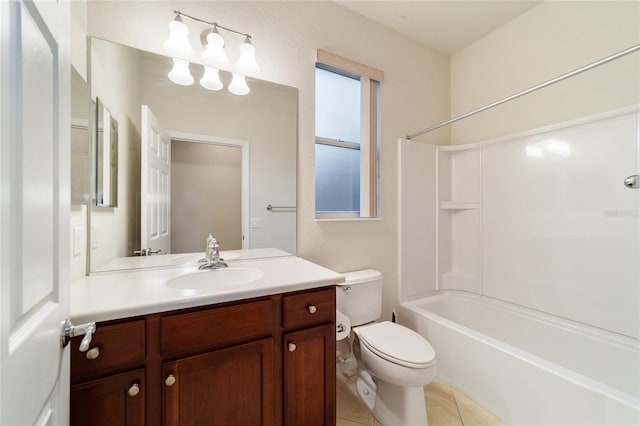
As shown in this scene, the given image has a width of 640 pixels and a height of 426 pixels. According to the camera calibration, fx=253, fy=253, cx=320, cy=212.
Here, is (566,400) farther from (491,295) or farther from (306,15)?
(306,15)

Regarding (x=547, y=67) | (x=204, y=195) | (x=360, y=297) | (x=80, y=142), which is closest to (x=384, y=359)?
(x=360, y=297)

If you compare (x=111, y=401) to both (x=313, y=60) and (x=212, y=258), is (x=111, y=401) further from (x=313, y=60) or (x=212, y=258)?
(x=313, y=60)

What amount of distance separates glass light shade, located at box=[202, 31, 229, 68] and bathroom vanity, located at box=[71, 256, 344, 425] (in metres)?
1.13

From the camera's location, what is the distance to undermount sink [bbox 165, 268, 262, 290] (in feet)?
3.89

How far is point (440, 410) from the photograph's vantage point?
152 cm

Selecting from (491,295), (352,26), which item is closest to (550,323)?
(491,295)

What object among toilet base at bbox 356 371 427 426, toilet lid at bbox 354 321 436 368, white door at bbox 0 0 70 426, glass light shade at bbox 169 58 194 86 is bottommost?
toilet base at bbox 356 371 427 426

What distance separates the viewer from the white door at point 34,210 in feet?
1.20

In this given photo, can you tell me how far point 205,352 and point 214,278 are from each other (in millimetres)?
423

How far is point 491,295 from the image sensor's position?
2133 mm

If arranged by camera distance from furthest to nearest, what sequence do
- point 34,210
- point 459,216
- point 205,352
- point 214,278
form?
point 459,216
point 214,278
point 205,352
point 34,210

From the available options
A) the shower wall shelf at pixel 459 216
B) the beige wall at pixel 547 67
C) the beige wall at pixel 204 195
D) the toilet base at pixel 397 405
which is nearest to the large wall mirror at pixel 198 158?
the beige wall at pixel 204 195

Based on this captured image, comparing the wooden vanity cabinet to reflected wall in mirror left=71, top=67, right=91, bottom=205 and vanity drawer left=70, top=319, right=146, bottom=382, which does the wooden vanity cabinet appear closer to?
vanity drawer left=70, top=319, right=146, bottom=382

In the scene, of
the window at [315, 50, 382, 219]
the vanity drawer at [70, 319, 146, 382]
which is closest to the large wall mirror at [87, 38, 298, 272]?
the window at [315, 50, 382, 219]
